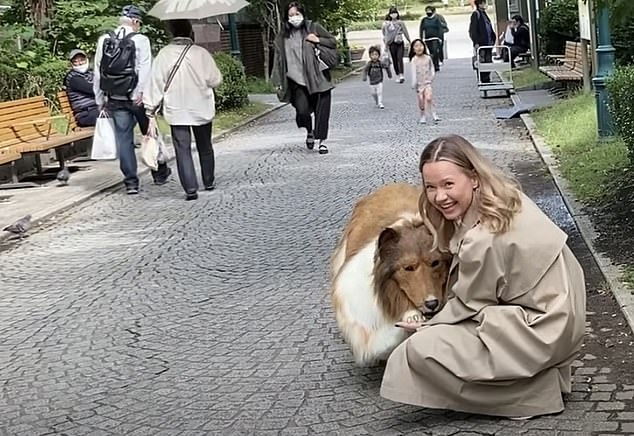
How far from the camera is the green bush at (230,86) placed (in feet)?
67.3

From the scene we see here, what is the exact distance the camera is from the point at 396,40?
28859 mm

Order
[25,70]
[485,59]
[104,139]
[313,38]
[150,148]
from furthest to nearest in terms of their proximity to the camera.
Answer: [485,59] → [25,70] → [313,38] → [104,139] → [150,148]

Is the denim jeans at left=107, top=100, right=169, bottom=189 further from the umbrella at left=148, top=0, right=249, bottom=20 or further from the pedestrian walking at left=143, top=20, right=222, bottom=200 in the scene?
the umbrella at left=148, top=0, right=249, bottom=20

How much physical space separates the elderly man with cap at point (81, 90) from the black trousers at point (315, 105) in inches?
113

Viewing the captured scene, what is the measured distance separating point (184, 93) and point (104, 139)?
4.50ft

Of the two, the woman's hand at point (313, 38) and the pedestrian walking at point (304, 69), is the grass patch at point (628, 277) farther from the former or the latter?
the woman's hand at point (313, 38)

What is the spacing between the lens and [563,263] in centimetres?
408

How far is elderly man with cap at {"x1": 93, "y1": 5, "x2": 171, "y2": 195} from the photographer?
11.2m

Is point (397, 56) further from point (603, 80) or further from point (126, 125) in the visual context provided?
point (126, 125)

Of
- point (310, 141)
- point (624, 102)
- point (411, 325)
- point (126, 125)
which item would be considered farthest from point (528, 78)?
point (411, 325)

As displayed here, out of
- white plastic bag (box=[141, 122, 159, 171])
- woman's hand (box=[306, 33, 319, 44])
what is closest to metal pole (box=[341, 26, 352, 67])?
woman's hand (box=[306, 33, 319, 44])

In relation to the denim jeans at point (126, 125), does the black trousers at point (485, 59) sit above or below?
below

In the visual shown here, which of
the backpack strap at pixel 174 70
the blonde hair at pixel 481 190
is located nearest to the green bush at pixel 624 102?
the blonde hair at pixel 481 190

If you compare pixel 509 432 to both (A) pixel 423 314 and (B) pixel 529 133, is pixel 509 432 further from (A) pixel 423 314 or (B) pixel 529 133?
(B) pixel 529 133
